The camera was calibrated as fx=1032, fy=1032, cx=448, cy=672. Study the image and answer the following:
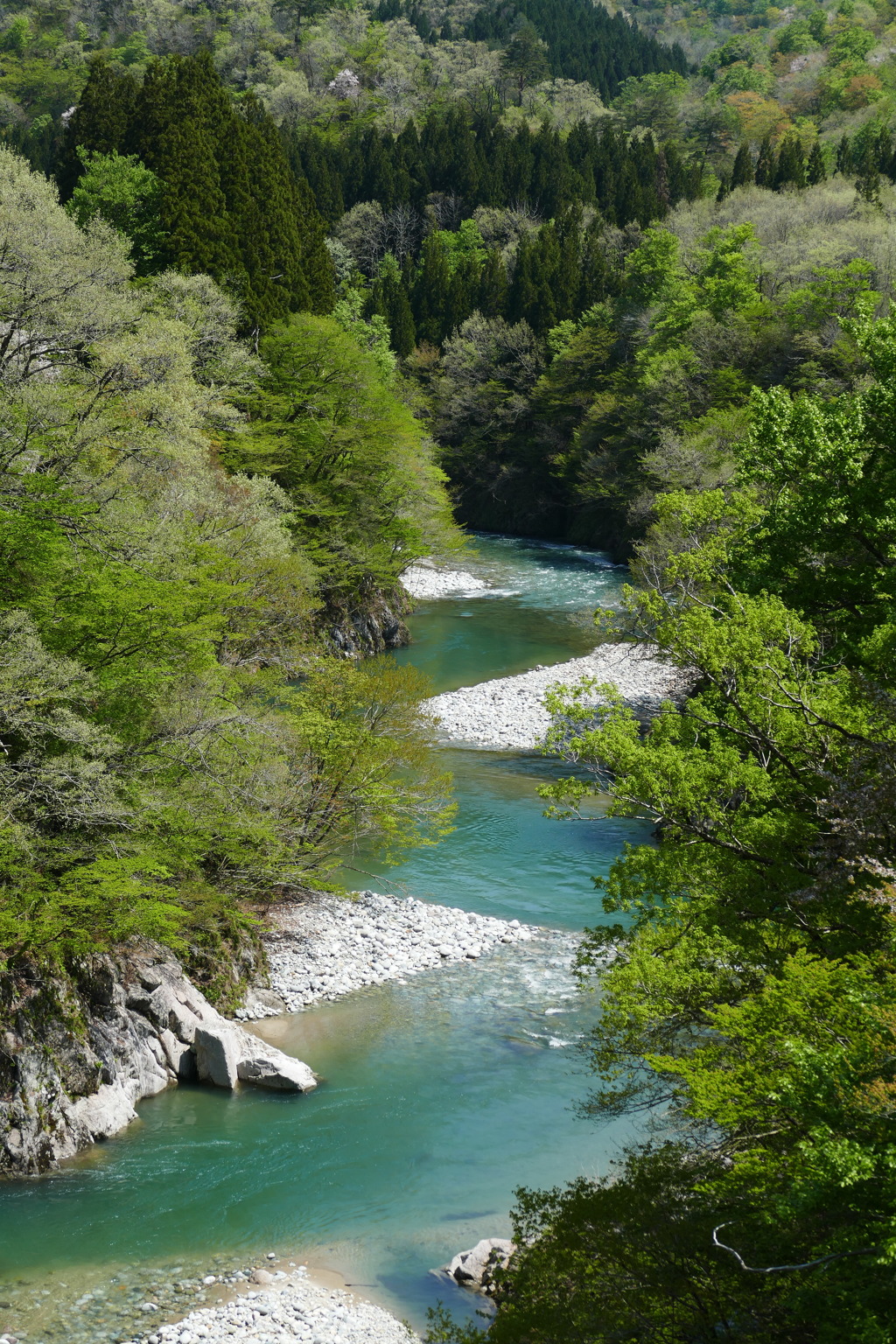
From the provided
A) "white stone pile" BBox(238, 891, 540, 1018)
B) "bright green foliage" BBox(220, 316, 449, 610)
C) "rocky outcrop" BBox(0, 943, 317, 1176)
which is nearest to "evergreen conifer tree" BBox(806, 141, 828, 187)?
"bright green foliage" BBox(220, 316, 449, 610)

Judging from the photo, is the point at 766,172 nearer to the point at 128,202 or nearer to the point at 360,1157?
the point at 128,202

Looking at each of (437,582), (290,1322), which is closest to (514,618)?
(437,582)

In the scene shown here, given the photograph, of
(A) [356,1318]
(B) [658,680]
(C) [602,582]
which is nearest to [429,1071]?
(A) [356,1318]

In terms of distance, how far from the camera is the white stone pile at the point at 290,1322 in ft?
29.1

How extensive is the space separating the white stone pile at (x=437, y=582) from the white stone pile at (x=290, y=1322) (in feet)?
113

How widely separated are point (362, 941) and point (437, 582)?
30083 millimetres

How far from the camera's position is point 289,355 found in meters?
34.3

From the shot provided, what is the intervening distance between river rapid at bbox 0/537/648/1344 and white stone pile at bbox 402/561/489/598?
26579 mm

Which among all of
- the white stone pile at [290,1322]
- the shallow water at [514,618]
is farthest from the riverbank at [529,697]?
the white stone pile at [290,1322]

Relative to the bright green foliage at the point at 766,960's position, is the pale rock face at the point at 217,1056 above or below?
below

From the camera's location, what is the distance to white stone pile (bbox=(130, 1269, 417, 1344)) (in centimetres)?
886

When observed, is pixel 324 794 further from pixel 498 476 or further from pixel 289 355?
pixel 498 476

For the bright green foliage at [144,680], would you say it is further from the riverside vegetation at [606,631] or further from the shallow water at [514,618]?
the shallow water at [514,618]

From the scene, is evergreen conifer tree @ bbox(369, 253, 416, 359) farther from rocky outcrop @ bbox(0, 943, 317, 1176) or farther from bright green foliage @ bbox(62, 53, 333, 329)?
rocky outcrop @ bbox(0, 943, 317, 1176)
